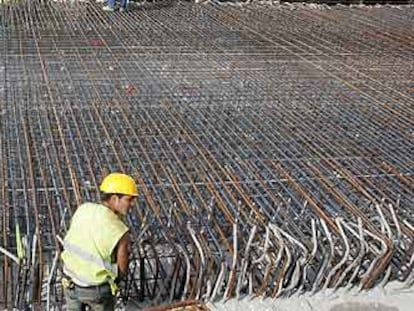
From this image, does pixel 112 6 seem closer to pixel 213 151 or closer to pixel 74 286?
pixel 213 151

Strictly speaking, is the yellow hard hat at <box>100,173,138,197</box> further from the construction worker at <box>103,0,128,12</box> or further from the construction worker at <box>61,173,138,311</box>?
the construction worker at <box>103,0,128,12</box>

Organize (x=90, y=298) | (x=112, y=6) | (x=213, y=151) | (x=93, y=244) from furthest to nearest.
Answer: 1. (x=112, y=6)
2. (x=213, y=151)
3. (x=90, y=298)
4. (x=93, y=244)

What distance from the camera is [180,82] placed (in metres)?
6.75

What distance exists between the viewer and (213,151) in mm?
5121

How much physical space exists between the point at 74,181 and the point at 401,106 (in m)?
3.51

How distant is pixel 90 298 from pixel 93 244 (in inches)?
11.7

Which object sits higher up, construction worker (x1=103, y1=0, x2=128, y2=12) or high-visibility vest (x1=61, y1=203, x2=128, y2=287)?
high-visibility vest (x1=61, y1=203, x2=128, y2=287)

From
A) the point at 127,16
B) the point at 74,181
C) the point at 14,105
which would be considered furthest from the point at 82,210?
the point at 127,16

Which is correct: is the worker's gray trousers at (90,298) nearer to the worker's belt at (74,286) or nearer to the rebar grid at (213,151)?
the worker's belt at (74,286)

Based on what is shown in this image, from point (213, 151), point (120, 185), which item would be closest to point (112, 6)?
point (213, 151)

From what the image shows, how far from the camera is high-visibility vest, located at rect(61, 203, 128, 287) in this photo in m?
2.92

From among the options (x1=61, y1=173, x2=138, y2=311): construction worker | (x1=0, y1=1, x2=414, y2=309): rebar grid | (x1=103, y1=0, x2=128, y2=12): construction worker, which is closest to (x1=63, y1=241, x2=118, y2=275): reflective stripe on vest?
(x1=61, y1=173, x2=138, y2=311): construction worker

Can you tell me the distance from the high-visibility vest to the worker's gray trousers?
5 cm

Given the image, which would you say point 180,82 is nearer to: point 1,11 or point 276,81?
point 276,81
